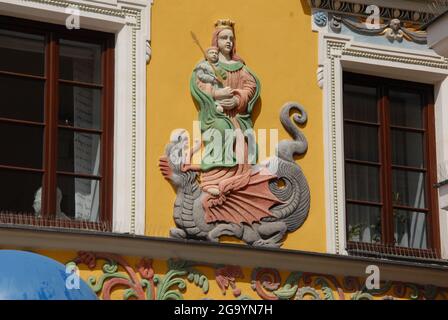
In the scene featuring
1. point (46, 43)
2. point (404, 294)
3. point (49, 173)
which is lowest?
point (404, 294)

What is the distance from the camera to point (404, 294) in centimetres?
1705

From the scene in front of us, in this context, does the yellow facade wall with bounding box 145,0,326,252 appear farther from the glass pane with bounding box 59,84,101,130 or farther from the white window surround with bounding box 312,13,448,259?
the glass pane with bounding box 59,84,101,130

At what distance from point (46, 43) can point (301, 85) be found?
2.65 m

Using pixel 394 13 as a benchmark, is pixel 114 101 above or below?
below

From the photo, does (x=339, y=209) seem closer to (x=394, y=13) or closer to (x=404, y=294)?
(x=404, y=294)

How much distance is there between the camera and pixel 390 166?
58.0 feet

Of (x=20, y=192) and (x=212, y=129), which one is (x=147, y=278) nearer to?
(x=20, y=192)

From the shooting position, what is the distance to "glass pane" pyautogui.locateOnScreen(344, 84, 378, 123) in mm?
17766

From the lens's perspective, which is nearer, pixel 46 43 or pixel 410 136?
pixel 46 43

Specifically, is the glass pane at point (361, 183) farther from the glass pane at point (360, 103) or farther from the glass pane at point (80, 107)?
the glass pane at point (80, 107)

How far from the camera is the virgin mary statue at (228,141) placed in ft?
54.3

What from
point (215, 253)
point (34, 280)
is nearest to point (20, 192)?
point (34, 280)

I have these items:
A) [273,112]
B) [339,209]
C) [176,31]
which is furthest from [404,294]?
[176,31]

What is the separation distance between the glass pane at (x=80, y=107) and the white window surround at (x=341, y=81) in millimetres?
2349
